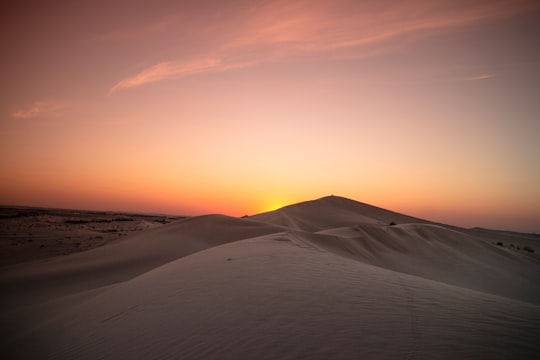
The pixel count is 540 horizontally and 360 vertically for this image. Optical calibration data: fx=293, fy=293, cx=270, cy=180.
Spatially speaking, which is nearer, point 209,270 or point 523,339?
point 523,339

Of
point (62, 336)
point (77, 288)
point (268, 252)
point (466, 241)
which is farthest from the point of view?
point (466, 241)

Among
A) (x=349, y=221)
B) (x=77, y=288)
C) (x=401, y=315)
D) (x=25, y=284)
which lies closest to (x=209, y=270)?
(x=401, y=315)

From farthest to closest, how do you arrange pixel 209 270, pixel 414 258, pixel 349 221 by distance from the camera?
1. pixel 349 221
2. pixel 414 258
3. pixel 209 270

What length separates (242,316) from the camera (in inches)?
130

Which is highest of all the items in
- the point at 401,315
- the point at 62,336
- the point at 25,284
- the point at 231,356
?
the point at 401,315

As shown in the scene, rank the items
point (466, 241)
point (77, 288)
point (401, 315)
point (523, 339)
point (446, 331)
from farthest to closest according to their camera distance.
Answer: point (466, 241) → point (77, 288) → point (401, 315) → point (446, 331) → point (523, 339)

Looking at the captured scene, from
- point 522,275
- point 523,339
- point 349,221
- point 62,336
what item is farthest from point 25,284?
point 349,221

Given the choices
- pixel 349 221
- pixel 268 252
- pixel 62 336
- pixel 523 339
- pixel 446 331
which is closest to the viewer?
pixel 523 339

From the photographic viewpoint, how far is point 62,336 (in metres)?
4.50

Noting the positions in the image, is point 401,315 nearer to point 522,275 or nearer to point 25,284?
point 25,284

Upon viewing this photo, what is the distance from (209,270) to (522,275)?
1327cm

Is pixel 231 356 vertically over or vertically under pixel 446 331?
under

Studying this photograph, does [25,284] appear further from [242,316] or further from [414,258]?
[414,258]

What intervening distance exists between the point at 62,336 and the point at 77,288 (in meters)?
5.41
